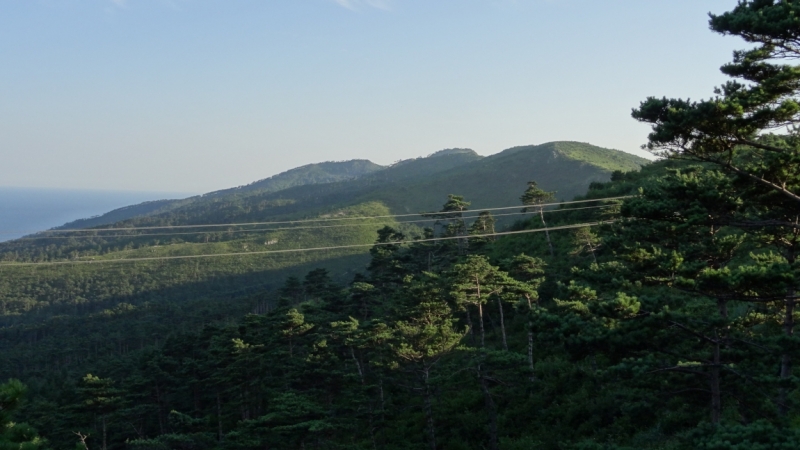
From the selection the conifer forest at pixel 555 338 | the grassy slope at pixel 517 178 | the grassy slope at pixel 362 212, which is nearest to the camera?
the conifer forest at pixel 555 338

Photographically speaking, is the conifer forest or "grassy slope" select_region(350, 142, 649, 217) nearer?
the conifer forest

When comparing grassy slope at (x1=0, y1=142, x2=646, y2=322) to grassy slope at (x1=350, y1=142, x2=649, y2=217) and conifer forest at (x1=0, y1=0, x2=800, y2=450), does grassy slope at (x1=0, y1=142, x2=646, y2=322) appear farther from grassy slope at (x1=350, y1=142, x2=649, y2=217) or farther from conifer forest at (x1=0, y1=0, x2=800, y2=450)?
conifer forest at (x1=0, y1=0, x2=800, y2=450)

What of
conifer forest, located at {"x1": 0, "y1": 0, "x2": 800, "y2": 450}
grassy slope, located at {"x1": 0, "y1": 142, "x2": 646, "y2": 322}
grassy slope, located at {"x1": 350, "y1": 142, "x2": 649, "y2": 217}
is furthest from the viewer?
grassy slope, located at {"x1": 350, "y1": 142, "x2": 649, "y2": 217}

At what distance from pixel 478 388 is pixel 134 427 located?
19.3 metres

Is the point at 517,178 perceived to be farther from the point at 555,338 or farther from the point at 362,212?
the point at 555,338

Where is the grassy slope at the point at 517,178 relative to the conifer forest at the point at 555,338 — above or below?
above

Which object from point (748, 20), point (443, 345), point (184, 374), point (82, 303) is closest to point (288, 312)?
point (184, 374)

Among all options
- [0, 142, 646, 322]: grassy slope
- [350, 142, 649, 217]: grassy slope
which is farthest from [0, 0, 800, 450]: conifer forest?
[350, 142, 649, 217]: grassy slope

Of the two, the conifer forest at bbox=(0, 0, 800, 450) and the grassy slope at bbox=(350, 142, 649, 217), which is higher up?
the grassy slope at bbox=(350, 142, 649, 217)

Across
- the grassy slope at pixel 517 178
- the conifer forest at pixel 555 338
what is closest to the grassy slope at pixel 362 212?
the grassy slope at pixel 517 178

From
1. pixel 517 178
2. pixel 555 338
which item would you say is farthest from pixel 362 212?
pixel 555 338

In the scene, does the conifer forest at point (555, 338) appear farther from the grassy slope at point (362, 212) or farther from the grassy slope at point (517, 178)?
the grassy slope at point (517, 178)

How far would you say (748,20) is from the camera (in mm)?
6746

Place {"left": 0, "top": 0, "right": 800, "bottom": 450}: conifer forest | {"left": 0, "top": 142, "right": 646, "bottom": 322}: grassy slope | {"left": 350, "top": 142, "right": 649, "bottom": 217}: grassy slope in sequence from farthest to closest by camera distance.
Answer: {"left": 350, "top": 142, "right": 649, "bottom": 217}: grassy slope < {"left": 0, "top": 142, "right": 646, "bottom": 322}: grassy slope < {"left": 0, "top": 0, "right": 800, "bottom": 450}: conifer forest
